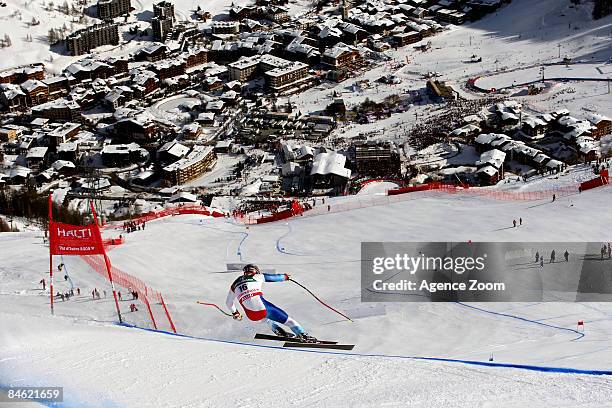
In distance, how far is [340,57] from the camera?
133 feet

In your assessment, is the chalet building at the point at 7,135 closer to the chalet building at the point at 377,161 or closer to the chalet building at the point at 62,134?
the chalet building at the point at 62,134

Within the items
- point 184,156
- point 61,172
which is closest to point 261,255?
point 184,156

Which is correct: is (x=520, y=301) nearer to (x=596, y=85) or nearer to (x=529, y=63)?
(x=596, y=85)

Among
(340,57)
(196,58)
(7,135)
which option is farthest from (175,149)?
(196,58)

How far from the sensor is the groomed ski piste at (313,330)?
21.5 ft

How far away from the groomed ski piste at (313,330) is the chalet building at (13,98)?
24.1m

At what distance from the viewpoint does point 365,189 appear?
23266 millimetres

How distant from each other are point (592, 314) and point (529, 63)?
29.4 metres

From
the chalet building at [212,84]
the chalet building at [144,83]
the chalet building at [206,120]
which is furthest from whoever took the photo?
the chalet building at [212,84]

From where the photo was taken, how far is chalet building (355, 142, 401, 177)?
85.3ft

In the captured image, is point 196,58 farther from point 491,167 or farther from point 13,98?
point 491,167

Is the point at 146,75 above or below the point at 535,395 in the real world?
above

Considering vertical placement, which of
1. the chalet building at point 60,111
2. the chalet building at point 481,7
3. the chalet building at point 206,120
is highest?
the chalet building at point 481,7
